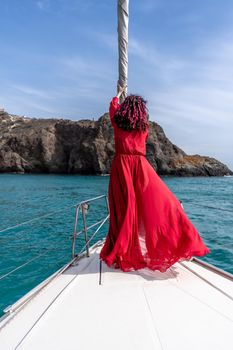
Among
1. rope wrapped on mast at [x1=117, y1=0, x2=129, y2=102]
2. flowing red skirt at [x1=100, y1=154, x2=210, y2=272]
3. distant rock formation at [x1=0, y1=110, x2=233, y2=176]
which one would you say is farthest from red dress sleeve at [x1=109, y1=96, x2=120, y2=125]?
distant rock formation at [x1=0, y1=110, x2=233, y2=176]

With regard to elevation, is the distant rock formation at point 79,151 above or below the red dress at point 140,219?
above

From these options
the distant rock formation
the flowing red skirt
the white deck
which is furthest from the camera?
the distant rock formation

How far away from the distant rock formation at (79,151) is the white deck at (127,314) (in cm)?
6913

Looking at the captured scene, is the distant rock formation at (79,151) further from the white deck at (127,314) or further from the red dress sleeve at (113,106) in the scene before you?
the white deck at (127,314)

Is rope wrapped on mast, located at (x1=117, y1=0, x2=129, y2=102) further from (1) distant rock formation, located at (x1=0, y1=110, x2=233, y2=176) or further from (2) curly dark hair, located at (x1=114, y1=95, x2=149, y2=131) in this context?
(1) distant rock formation, located at (x1=0, y1=110, x2=233, y2=176)

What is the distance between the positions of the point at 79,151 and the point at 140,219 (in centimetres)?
7527

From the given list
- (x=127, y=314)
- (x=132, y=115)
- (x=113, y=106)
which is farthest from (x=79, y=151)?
(x=127, y=314)

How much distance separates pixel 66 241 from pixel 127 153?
22.0ft

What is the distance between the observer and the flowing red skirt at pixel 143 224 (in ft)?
10.8

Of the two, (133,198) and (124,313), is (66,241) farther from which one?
(124,313)

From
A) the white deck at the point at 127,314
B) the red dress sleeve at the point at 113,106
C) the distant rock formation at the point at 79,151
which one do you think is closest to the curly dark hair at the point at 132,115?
the red dress sleeve at the point at 113,106

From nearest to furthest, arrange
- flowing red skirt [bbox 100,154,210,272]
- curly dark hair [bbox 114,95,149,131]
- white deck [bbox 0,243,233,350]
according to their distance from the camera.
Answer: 1. white deck [bbox 0,243,233,350]
2. flowing red skirt [bbox 100,154,210,272]
3. curly dark hair [bbox 114,95,149,131]

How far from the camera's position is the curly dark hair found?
3.44 m

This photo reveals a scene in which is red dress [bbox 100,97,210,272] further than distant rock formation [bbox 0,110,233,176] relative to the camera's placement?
No
